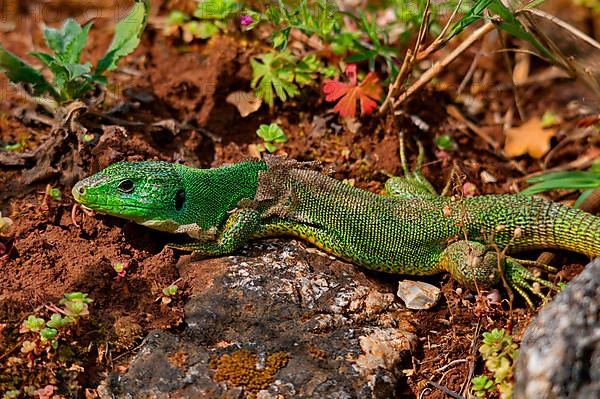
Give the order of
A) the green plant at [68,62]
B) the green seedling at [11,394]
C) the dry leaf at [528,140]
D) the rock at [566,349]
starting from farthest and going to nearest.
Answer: the dry leaf at [528,140] → the green plant at [68,62] → the green seedling at [11,394] → the rock at [566,349]

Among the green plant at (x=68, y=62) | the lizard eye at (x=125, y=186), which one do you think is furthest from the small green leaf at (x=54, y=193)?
the green plant at (x=68, y=62)

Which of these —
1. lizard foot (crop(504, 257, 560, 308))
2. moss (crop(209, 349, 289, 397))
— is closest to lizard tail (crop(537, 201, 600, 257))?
lizard foot (crop(504, 257, 560, 308))

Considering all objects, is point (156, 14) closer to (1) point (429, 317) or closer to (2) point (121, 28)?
(2) point (121, 28)

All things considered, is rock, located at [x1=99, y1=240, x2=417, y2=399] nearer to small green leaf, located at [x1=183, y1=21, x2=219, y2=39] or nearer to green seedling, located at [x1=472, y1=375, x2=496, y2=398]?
green seedling, located at [x1=472, y1=375, x2=496, y2=398]

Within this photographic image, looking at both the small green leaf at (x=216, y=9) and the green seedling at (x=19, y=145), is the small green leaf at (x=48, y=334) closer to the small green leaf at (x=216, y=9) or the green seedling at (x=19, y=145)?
the green seedling at (x=19, y=145)

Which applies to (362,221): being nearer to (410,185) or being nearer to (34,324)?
(410,185)

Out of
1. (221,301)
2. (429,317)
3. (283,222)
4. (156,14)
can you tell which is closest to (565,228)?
(429,317)
